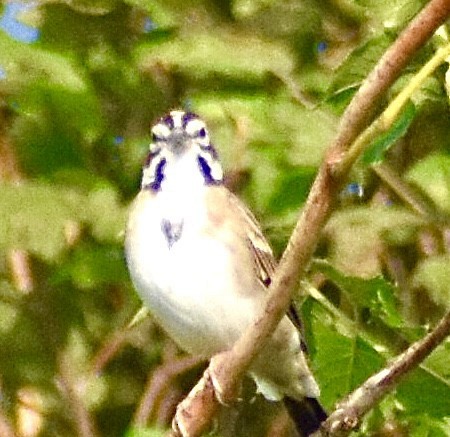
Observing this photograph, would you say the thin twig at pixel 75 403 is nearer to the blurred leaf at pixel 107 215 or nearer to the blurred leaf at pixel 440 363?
the blurred leaf at pixel 107 215

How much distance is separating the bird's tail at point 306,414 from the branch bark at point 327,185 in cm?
58

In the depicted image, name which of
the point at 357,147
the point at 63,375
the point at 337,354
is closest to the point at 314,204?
the point at 357,147

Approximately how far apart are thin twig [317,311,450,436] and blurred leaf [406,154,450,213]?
68 cm

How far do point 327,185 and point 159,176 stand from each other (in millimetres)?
766

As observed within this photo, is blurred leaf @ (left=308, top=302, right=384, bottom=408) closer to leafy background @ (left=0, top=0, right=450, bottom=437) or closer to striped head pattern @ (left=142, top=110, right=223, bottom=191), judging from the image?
leafy background @ (left=0, top=0, right=450, bottom=437)

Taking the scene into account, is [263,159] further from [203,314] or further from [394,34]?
[394,34]

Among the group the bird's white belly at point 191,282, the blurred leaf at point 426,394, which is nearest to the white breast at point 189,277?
the bird's white belly at point 191,282

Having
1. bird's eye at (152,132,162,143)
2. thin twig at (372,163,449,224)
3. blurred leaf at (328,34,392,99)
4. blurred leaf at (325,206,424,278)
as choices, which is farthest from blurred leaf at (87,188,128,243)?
blurred leaf at (328,34,392,99)

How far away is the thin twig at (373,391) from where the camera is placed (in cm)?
97

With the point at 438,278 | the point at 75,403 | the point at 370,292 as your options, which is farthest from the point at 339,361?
the point at 75,403

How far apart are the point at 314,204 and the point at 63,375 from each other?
47.6 inches

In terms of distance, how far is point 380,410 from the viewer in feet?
5.08

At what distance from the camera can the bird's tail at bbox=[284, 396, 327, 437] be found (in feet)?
5.35

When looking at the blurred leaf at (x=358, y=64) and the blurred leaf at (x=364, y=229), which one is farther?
the blurred leaf at (x=364, y=229)
